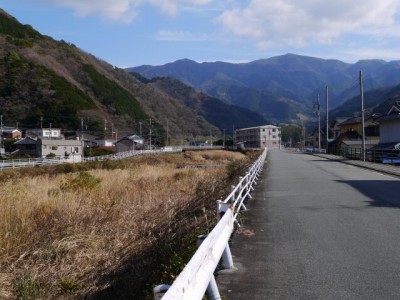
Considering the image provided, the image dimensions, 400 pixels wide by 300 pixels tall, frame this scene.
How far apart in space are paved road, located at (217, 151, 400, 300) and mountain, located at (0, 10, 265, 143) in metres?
85.8

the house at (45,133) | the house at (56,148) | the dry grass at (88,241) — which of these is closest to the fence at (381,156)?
the dry grass at (88,241)

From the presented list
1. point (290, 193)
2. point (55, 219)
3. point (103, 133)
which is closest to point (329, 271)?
point (55, 219)

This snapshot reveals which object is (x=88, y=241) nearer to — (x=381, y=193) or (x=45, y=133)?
(x=381, y=193)

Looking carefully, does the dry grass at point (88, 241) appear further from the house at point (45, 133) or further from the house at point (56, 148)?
the house at point (45, 133)

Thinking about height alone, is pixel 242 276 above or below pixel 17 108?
below

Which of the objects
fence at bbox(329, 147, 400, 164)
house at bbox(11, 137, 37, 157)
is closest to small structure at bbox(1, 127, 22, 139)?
house at bbox(11, 137, 37, 157)

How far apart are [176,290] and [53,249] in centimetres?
543

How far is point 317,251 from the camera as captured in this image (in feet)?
23.5

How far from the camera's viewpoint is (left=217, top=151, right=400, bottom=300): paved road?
5367mm

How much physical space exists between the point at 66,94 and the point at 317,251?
112 meters

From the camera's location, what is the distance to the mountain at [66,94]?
108812 millimetres

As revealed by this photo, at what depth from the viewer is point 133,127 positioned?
426ft

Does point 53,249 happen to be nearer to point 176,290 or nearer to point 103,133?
point 176,290

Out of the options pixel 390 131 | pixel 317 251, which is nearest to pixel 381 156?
pixel 390 131
